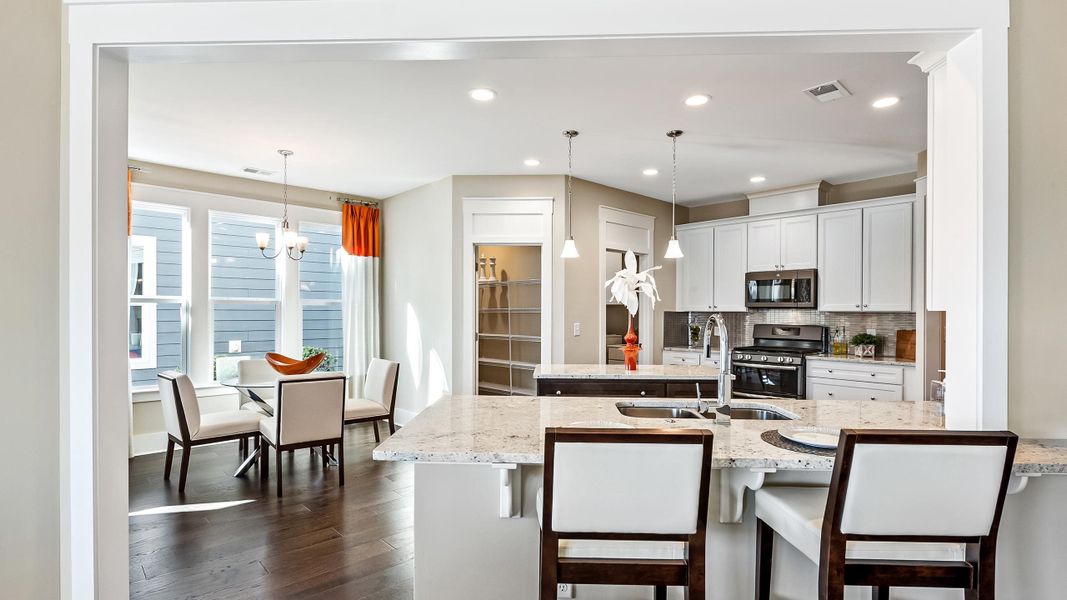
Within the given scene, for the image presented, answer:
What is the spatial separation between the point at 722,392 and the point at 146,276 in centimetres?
500

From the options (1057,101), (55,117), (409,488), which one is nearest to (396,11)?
(55,117)

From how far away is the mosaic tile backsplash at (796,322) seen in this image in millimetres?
5031

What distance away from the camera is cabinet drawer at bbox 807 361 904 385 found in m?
4.50

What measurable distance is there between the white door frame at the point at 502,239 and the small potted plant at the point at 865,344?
2.86 m

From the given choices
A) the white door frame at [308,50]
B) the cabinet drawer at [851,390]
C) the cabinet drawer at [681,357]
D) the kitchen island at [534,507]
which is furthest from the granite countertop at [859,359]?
the white door frame at [308,50]

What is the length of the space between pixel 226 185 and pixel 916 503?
223 inches

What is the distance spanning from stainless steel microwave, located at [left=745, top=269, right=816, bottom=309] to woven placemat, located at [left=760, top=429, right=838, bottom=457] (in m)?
3.80

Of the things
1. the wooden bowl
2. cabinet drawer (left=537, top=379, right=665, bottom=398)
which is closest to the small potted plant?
cabinet drawer (left=537, top=379, right=665, bottom=398)

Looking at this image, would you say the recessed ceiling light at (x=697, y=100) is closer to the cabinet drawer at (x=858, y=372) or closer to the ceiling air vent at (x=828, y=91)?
the ceiling air vent at (x=828, y=91)

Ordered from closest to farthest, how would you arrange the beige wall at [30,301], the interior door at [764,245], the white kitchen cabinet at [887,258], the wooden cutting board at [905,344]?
the beige wall at [30,301], the white kitchen cabinet at [887,258], the wooden cutting board at [905,344], the interior door at [764,245]

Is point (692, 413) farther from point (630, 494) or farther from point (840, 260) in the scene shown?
point (840, 260)

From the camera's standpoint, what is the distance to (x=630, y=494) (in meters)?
1.33

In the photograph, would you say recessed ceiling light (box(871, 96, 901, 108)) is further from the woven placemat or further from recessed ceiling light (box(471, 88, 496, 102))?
the woven placemat

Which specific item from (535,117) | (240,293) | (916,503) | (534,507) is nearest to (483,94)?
(535,117)
